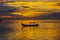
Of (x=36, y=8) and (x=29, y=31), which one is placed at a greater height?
(x=36, y=8)

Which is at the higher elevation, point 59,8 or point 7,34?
point 59,8

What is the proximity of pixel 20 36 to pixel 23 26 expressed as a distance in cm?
19

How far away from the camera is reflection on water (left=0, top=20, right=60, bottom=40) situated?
7.01ft

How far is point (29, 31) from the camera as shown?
88.1 inches

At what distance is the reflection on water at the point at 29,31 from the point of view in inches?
84.1

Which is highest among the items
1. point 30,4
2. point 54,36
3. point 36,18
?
point 30,4

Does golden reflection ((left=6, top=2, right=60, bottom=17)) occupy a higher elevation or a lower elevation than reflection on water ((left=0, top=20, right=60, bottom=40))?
higher

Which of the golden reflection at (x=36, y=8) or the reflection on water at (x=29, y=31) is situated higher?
the golden reflection at (x=36, y=8)

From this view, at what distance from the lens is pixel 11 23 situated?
234 centimetres

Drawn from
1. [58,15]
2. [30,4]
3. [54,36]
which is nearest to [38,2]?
[30,4]

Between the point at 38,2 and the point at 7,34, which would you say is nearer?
the point at 7,34

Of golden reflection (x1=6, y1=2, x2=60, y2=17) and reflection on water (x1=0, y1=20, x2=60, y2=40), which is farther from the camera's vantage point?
golden reflection (x1=6, y1=2, x2=60, y2=17)

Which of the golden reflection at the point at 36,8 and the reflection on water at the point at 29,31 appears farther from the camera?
the golden reflection at the point at 36,8

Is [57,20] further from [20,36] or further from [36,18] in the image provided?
[20,36]
